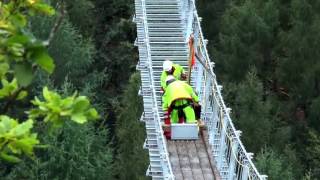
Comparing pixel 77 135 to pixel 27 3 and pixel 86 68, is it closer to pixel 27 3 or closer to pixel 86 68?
pixel 86 68

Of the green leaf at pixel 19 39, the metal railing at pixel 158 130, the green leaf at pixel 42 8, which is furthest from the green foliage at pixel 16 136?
the metal railing at pixel 158 130

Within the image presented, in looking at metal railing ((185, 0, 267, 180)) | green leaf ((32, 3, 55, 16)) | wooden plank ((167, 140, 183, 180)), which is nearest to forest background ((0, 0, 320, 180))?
metal railing ((185, 0, 267, 180))

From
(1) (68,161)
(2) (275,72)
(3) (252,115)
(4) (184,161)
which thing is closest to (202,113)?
(4) (184,161)

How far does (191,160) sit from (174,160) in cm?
24

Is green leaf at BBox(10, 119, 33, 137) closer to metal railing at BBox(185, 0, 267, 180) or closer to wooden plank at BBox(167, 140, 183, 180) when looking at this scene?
metal railing at BBox(185, 0, 267, 180)

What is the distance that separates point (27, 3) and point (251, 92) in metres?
13.6

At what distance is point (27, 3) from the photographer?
2557 millimetres

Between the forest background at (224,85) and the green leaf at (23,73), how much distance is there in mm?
11567

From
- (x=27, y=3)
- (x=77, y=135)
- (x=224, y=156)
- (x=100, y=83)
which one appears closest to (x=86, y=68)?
(x=100, y=83)

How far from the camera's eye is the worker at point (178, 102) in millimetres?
10492

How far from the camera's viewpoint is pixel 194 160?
10438 millimetres

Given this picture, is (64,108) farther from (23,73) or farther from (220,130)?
(220,130)

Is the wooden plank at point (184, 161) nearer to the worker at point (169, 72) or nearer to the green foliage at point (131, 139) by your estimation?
the worker at point (169, 72)

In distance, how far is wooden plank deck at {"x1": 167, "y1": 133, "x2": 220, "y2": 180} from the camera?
398 inches
